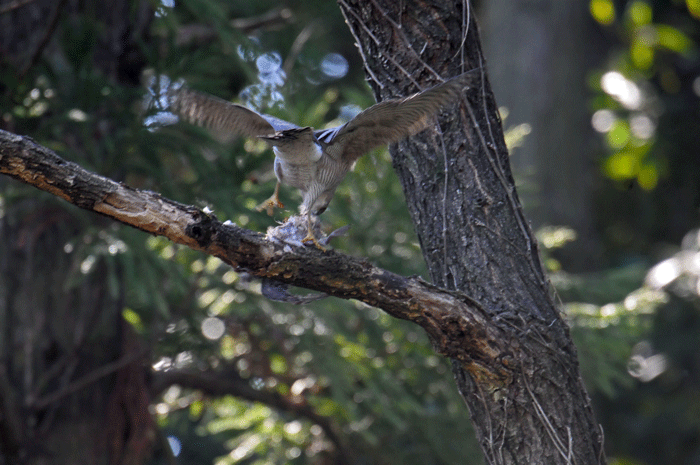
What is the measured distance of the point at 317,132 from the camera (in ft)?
6.91

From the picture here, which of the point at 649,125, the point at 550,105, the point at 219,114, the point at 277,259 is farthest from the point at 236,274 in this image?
the point at 649,125

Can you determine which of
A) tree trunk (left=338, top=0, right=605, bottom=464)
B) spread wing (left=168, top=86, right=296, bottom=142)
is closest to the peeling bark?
tree trunk (left=338, top=0, right=605, bottom=464)

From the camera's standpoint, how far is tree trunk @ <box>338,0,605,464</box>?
1924 millimetres

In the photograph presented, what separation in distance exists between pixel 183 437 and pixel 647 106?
20.1 feet

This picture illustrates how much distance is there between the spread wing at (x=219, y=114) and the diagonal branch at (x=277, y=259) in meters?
0.52

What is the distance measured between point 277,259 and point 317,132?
0.59 metres

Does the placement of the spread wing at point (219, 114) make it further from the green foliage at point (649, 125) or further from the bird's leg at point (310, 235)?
the green foliage at point (649, 125)

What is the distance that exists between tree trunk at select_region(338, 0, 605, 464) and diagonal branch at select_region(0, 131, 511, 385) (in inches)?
1.4

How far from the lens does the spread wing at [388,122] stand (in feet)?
5.66

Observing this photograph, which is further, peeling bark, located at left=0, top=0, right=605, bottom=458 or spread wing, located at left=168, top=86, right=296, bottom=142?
spread wing, located at left=168, top=86, right=296, bottom=142

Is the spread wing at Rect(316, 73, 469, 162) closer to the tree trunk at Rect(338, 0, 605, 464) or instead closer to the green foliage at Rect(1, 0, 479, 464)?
the tree trunk at Rect(338, 0, 605, 464)

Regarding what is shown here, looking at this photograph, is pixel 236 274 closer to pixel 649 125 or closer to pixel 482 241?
pixel 482 241

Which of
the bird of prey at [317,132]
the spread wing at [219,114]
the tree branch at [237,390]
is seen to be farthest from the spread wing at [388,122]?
the tree branch at [237,390]

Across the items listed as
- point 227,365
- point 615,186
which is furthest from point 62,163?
point 615,186
